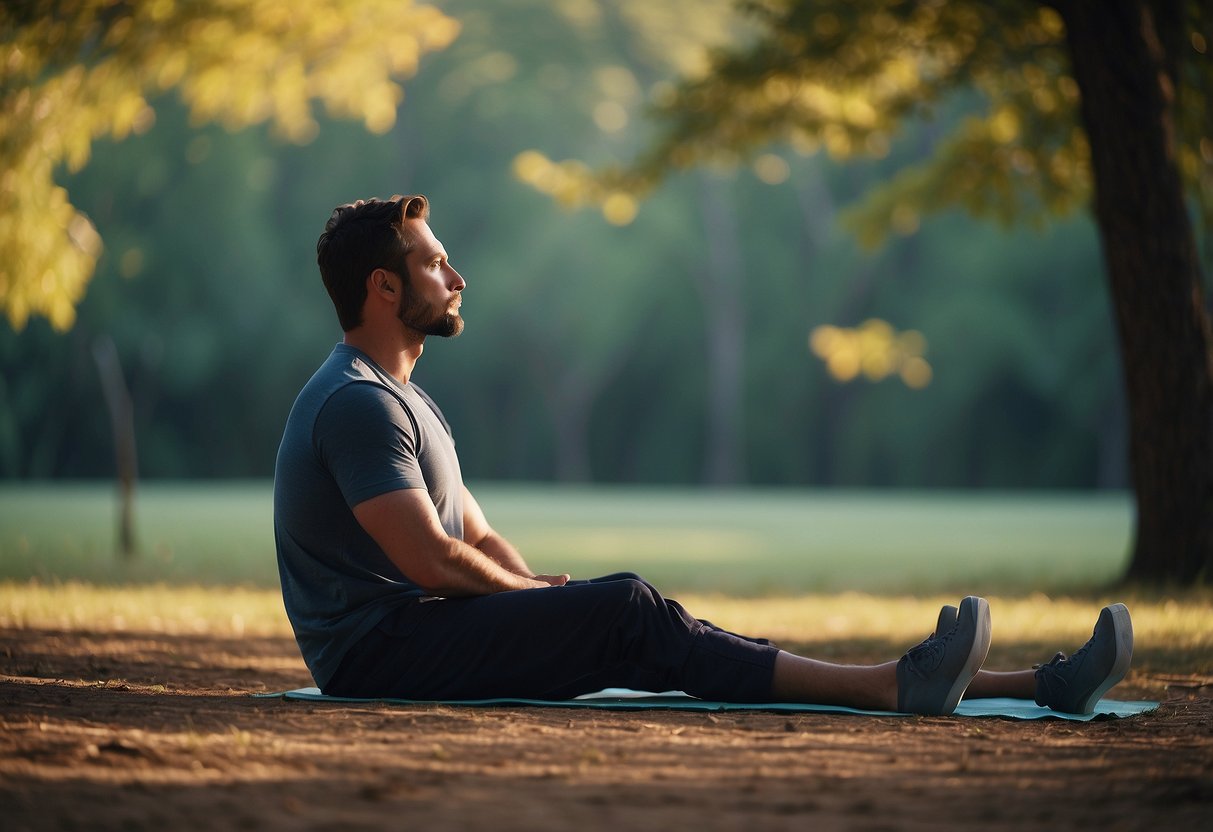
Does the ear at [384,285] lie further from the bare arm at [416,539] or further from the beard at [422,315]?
the bare arm at [416,539]

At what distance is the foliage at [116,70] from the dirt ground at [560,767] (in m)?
7.09

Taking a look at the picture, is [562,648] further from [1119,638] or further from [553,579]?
[1119,638]

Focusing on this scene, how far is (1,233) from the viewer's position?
36.7 ft

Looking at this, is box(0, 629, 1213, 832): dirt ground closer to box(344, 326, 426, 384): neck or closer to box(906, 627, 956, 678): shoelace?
box(906, 627, 956, 678): shoelace

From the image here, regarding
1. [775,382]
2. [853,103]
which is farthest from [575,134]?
[853,103]

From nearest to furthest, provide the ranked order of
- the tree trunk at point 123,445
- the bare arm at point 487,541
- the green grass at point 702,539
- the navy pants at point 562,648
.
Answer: the navy pants at point 562,648 < the bare arm at point 487,541 < the green grass at point 702,539 < the tree trunk at point 123,445

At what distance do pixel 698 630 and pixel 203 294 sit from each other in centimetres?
3436

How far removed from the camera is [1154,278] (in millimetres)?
10461

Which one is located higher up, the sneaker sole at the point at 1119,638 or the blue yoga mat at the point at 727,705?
the sneaker sole at the point at 1119,638

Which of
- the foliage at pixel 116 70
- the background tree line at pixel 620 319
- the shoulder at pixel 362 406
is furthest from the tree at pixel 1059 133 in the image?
the background tree line at pixel 620 319

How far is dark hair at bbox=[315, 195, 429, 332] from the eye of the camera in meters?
4.80

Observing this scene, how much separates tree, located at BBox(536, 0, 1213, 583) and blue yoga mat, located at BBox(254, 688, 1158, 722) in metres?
5.98

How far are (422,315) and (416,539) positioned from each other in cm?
85

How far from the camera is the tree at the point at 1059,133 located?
1047 cm
